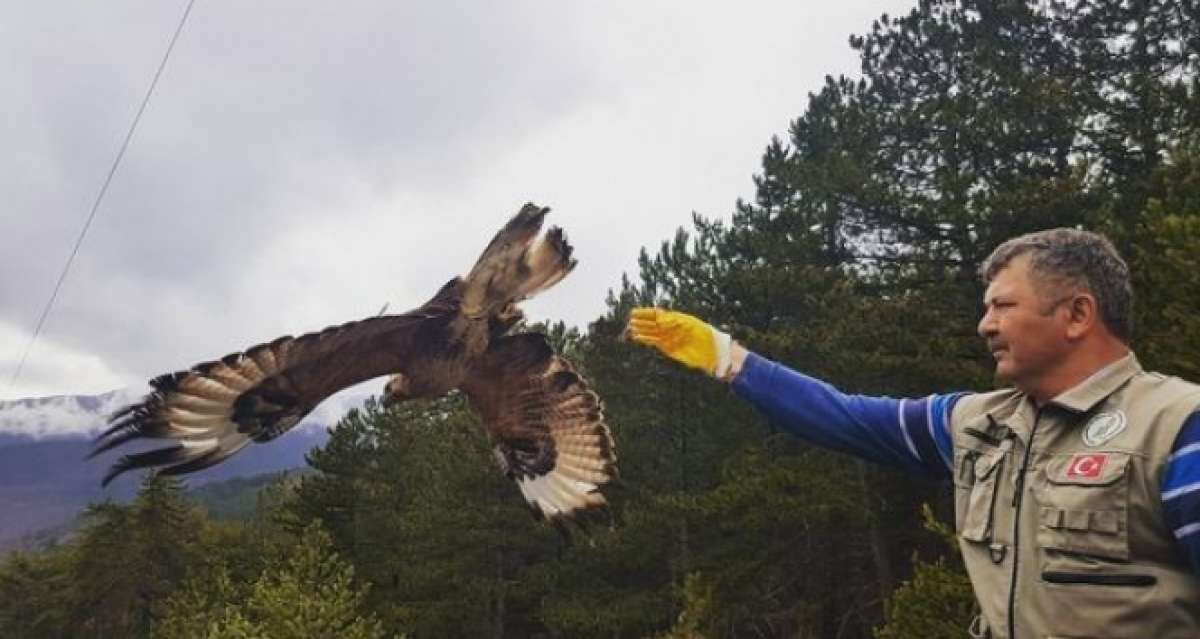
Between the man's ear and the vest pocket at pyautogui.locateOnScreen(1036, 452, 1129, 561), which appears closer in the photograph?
the vest pocket at pyautogui.locateOnScreen(1036, 452, 1129, 561)

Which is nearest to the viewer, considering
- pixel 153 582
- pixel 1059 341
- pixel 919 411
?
pixel 1059 341

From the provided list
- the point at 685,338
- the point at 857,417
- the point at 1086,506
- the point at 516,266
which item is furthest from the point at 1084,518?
the point at 516,266

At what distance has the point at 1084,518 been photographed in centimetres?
158

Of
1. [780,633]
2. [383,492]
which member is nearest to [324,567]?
[383,492]

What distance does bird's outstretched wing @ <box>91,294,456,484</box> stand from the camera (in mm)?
4355

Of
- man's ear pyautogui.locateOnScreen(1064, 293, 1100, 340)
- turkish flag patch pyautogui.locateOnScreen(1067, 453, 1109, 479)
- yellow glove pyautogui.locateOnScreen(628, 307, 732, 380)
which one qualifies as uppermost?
yellow glove pyautogui.locateOnScreen(628, 307, 732, 380)

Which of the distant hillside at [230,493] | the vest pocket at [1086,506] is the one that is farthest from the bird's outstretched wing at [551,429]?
the distant hillside at [230,493]

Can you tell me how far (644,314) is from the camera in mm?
3031

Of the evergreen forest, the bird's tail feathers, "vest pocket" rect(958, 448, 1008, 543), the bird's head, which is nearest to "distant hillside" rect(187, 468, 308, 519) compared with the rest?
the evergreen forest

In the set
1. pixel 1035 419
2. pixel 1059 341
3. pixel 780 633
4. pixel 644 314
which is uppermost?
pixel 644 314

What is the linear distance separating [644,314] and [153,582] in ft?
107

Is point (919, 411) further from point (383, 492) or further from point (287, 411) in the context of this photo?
point (383, 492)

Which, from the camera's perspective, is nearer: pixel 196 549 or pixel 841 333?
pixel 841 333

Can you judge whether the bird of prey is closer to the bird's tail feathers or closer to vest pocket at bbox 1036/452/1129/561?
the bird's tail feathers
